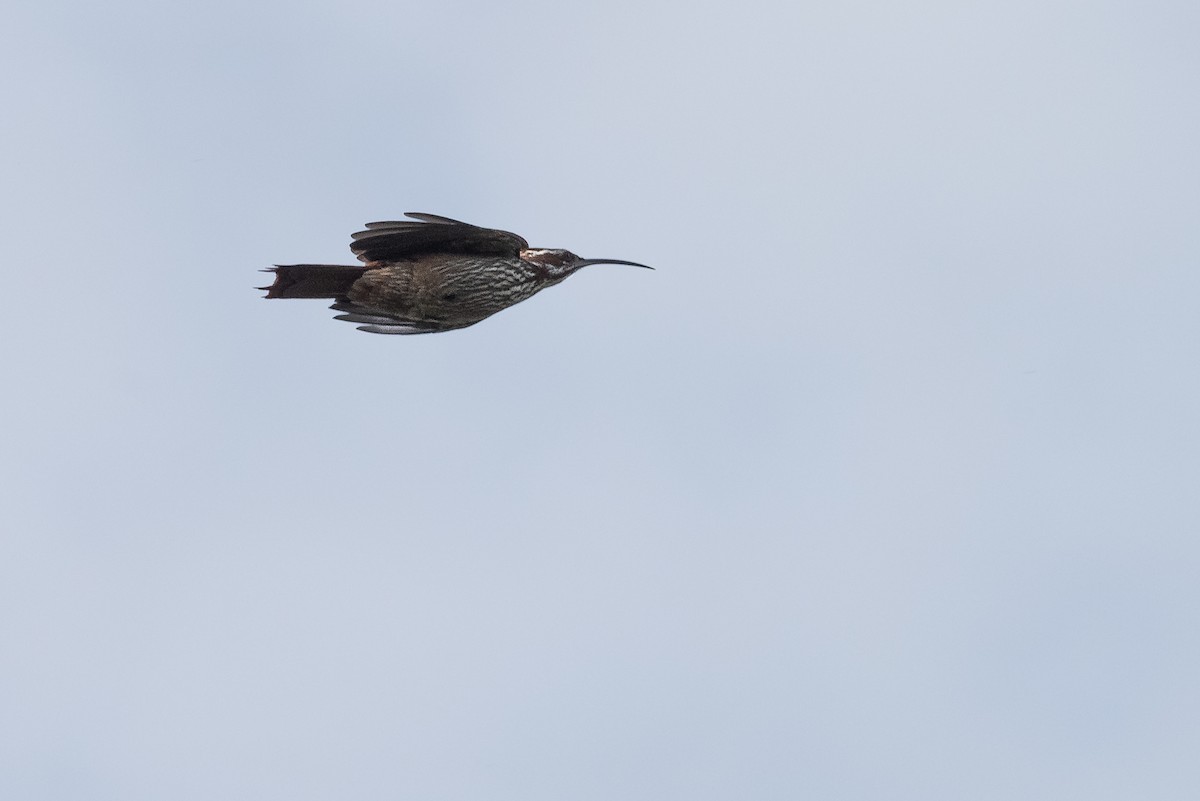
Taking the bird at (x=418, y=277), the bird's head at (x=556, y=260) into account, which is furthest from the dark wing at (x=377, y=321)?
the bird's head at (x=556, y=260)

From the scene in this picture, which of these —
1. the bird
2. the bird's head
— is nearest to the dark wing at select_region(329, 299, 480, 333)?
the bird

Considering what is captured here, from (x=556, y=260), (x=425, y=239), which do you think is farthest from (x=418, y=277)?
(x=556, y=260)

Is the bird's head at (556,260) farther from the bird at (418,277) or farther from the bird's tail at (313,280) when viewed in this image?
the bird's tail at (313,280)

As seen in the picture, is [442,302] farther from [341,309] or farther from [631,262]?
[631,262]

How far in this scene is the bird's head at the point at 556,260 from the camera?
2031cm

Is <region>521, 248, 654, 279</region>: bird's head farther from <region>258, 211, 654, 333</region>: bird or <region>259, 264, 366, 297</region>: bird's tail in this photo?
<region>259, 264, 366, 297</region>: bird's tail

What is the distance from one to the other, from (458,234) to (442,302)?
82 cm

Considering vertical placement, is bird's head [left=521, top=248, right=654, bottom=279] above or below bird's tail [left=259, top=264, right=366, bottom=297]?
above

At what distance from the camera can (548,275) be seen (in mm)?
20453

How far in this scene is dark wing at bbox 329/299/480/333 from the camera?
64.3ft

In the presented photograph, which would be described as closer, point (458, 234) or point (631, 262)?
point (458, 234)

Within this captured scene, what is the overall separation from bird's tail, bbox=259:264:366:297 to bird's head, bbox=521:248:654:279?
6.71 ft

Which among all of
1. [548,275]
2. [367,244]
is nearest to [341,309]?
[367,244]

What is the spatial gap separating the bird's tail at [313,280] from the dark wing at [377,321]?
0.73 ft
